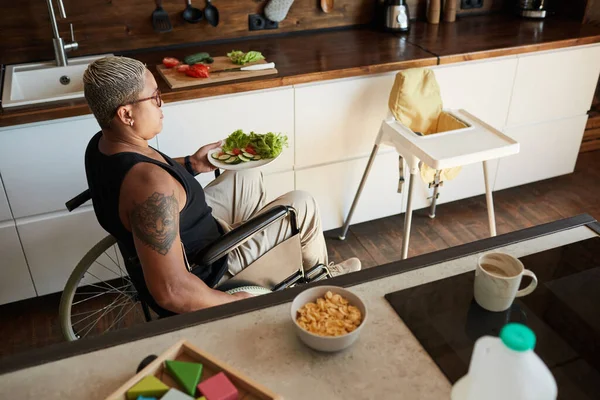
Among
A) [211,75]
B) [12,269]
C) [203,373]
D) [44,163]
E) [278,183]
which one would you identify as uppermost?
[211,75]

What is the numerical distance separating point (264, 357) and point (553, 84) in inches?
88.2

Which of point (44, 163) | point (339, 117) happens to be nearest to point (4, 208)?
point (44, 163)

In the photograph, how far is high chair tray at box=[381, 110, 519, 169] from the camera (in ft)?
6.82

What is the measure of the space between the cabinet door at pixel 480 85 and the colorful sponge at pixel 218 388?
1852 mm

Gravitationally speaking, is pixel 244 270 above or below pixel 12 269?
above

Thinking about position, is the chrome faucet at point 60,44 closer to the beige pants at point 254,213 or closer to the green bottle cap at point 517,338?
the beige pants at point 254,213

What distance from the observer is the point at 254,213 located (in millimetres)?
1928

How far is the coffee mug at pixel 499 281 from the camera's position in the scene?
1152 millimetres

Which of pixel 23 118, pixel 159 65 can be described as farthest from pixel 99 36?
pixel 23 118

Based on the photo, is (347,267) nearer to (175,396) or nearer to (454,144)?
(454,144)

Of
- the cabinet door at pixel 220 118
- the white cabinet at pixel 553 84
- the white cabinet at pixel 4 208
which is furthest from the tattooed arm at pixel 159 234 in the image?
the white cabinet at pixel 553 84

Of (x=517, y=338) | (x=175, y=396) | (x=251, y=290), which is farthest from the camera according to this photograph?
(x=251, y=290)

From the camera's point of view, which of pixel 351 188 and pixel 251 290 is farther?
pixel 351 188

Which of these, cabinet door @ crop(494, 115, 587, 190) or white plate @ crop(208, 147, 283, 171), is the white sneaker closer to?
white plate @ crop(208, 147, 283, 171)
